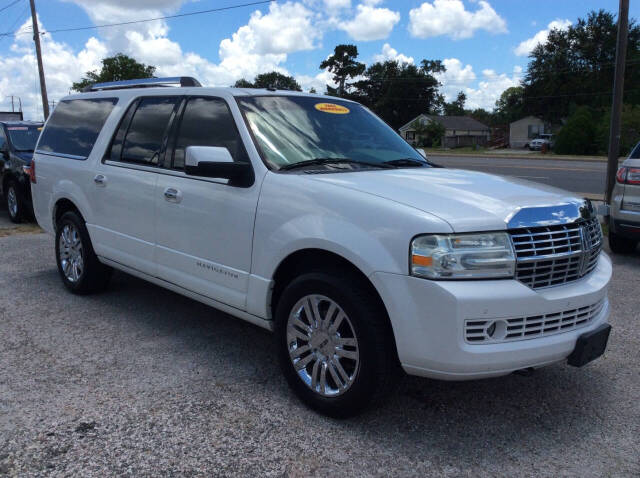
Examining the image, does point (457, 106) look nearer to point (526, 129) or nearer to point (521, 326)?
point (526, 129)

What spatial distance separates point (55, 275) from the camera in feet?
22.0

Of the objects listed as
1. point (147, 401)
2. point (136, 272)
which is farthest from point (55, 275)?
point (147, 401)

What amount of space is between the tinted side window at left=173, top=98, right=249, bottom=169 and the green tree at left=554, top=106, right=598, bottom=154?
49479 mm

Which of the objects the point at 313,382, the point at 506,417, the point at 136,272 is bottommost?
the point at 506,417

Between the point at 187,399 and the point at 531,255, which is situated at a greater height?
the point at 531,255

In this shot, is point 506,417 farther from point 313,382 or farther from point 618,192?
point 618,192

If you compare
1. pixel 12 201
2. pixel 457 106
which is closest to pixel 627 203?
pixel 12 201

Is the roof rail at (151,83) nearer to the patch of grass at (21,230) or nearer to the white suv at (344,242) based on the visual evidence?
the white suv at (344,242)

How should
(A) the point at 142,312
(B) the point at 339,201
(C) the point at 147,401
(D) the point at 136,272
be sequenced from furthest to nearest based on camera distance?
(A) the point at 142,312, (D) the point at 136,272, (C) the point at 147,401, (B) the point at 339,201

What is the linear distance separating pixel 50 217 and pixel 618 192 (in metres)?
6.44

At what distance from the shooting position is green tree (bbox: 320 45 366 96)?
292 ft

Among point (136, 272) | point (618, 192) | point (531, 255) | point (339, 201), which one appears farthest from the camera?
point (618, 192)

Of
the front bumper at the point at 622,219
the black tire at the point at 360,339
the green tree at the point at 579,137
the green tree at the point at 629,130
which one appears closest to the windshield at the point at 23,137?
the black tire at the point at 360,339

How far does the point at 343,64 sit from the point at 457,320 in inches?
3574
